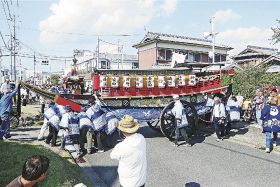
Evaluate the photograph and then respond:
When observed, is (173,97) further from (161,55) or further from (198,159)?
(161,55)

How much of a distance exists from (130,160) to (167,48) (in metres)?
35.7

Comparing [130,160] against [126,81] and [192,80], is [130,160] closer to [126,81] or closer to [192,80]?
[126,81]

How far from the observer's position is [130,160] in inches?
192

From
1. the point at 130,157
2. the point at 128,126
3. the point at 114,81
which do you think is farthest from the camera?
the point at 114,81

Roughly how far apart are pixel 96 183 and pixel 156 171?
1.68 metres

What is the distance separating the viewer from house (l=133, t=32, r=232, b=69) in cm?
3922

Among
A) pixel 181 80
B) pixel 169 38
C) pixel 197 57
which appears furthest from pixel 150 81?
pixel 197 57

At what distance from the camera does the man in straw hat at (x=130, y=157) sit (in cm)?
487

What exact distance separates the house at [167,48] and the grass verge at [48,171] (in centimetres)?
2802

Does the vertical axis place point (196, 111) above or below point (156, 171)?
above

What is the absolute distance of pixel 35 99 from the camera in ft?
118

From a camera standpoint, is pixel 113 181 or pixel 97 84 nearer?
pixel 113 181

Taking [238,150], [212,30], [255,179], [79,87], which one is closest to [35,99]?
[212,30]

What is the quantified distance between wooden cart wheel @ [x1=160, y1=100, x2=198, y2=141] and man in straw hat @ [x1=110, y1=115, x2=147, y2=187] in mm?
7107
